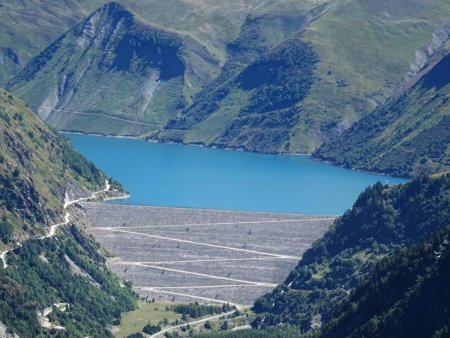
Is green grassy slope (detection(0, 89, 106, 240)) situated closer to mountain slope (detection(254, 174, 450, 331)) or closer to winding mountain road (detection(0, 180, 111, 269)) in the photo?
winding mountain road (detection(0, 180, 111, 269))

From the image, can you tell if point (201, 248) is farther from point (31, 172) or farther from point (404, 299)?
point (404, 299)

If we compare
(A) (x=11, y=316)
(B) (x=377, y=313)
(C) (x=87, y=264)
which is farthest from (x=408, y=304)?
(C) (x=87, y=264)

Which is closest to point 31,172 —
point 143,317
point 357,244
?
point 143,317

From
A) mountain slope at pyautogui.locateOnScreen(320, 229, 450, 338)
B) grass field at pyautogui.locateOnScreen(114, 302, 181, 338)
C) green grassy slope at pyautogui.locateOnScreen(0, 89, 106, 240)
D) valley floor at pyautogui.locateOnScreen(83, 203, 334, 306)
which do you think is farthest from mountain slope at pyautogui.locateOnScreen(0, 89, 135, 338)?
mountain slope at pyautogui.locateOnScreen(320, 229, 450, 338)

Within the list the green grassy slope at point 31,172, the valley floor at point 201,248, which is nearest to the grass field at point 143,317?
the valley floor at point 201,248

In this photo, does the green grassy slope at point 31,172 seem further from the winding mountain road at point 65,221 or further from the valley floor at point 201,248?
the valley floor at point 201,248

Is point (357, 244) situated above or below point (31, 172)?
below
